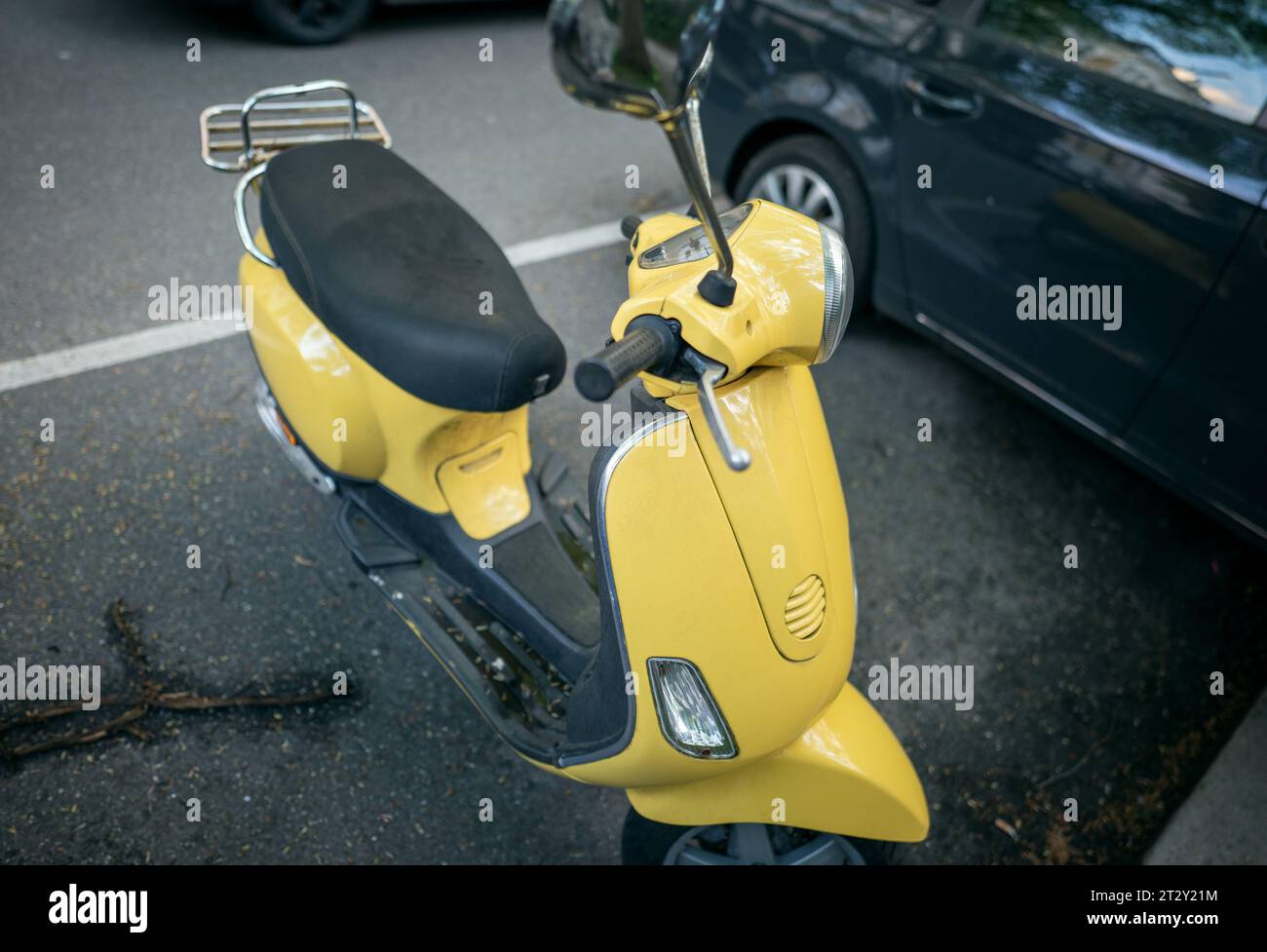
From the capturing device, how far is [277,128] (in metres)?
2.70

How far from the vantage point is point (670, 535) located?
1648 millimetres

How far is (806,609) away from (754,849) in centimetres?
58

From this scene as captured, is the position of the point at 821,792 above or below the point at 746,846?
above

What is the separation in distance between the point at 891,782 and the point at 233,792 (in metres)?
1.48

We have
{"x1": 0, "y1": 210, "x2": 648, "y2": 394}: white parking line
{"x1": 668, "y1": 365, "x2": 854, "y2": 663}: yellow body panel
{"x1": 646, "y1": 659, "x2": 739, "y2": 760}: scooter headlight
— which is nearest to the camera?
{"x1": 668, "y1": 365, "x2": 854, "y2": 663}: yellow body panel

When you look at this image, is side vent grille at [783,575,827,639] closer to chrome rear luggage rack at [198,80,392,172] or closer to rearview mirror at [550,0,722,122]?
rearview mirror at [550,0,722,122]

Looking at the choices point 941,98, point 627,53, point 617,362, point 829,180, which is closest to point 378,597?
point 617,362

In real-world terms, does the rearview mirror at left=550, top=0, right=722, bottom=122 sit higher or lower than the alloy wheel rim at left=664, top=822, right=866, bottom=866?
higher

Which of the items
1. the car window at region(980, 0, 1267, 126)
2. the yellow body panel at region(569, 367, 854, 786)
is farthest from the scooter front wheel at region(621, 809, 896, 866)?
the car window at region(980, 0, 1267, 126)

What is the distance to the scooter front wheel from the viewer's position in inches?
76.4

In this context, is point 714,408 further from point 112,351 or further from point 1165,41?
point 112,351

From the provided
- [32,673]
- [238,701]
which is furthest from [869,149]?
[32,673]

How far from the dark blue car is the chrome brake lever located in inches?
69.5
